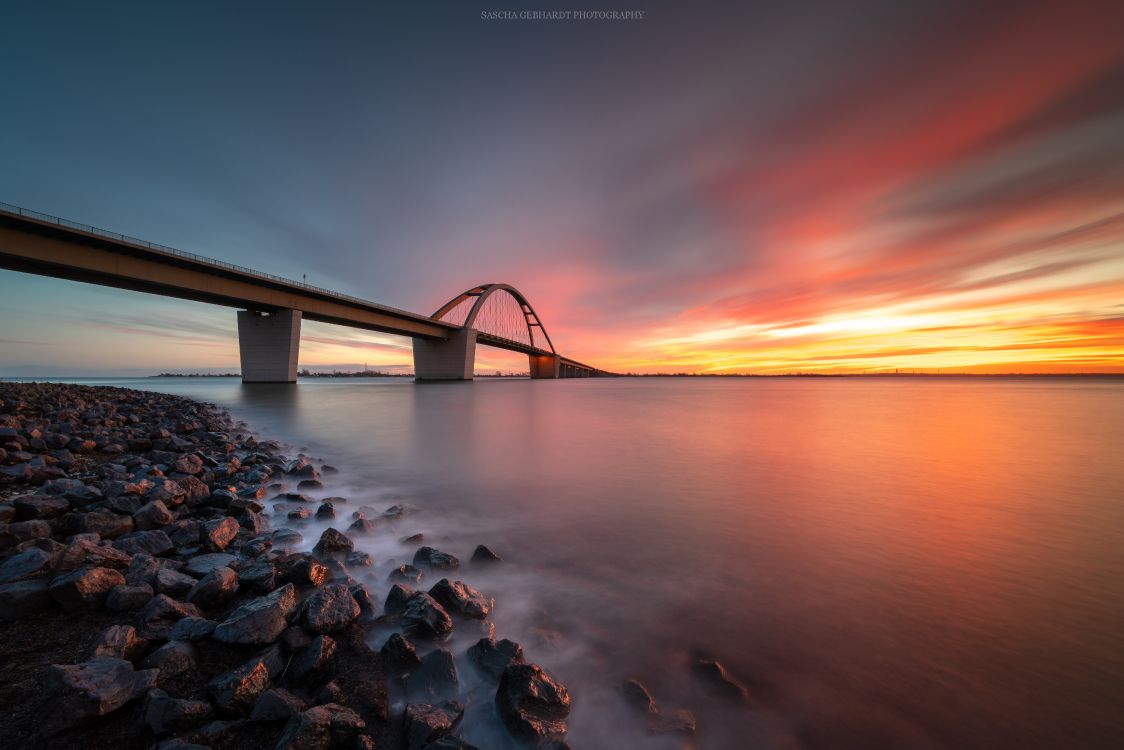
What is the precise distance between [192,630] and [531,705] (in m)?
1.89

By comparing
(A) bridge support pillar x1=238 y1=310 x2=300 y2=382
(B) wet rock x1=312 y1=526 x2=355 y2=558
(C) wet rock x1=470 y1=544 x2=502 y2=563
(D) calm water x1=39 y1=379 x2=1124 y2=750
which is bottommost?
(D) calm water x1=39 y1=379 x2=1124 y2=750

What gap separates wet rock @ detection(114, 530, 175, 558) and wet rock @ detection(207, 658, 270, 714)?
2083mm

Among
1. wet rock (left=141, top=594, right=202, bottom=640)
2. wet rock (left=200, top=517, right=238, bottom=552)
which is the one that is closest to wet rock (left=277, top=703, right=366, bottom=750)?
wet rock (left=141, top=594, right=202, bottom=640)

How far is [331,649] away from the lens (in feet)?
7.00

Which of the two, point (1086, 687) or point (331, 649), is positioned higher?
point (331, 649)

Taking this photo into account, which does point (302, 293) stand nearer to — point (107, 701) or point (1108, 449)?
point (107, 701)

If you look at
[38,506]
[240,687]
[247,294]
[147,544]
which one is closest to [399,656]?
[240,687]

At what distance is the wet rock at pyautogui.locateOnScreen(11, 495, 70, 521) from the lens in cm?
354

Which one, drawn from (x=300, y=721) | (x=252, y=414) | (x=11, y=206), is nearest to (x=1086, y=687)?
(x=300, y=721)

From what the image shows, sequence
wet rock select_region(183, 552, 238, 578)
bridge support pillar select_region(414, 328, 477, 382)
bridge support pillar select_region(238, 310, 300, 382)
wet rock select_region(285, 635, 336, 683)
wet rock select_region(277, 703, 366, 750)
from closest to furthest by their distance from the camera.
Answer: wet rock select_region(277, 703, 366, 750), wet rock select_region(285, 635, 336, 683), wet rock select_region(183, 552, 238, 578), bridge support pillar select_region(238, 310, 300, 382), bridge support pillar select_region(414, 328, 477, 382)

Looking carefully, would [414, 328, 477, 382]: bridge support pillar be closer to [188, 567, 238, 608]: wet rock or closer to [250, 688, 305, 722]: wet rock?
[188, 567, 238, 608]: wet rock

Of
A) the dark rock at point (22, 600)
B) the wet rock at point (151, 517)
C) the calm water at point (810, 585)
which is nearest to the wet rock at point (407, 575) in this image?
the calm water at point (810, 585)

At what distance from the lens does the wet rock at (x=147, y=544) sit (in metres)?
3.07

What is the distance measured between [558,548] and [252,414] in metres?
17.7
